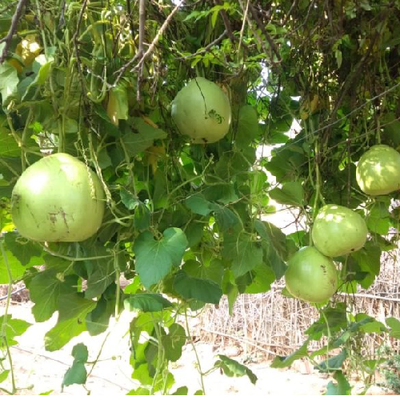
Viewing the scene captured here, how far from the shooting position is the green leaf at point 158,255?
758 mm

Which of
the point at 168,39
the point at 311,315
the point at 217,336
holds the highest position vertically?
the point at 168,39

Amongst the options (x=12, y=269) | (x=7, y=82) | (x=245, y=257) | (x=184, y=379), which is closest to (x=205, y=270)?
(x=245, y=257)

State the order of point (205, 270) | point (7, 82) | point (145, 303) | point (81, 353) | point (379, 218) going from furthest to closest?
point (379, 218) → point (205, 270) → point (81, 353) → point (145, 303) → point (7, 82)

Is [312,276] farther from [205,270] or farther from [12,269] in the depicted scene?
[12,269]

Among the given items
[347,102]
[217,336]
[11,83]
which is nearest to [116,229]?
[11,83]

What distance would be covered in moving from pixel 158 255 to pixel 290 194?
45cm

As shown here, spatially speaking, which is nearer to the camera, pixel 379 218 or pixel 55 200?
pixel 55 200

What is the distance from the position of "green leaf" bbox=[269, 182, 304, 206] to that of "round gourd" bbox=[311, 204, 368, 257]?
0.31 feet

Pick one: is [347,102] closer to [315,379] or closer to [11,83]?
[11,83]

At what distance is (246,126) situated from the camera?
1.09 m

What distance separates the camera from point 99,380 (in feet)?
14.5

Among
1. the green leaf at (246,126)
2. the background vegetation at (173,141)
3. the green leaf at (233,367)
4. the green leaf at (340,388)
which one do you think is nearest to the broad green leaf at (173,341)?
the background vegetation at (173,141)

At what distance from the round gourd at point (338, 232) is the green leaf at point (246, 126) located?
0.23 m

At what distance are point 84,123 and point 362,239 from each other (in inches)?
23.2
